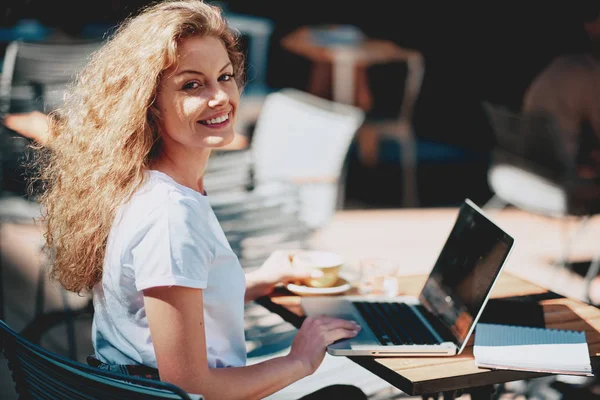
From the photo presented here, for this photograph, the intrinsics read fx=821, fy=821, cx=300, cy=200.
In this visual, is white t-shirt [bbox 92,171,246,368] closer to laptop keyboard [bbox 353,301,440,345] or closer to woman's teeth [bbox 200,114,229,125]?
woman's teeth [bbox 200,114,229,125]

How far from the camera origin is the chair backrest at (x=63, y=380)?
130cm

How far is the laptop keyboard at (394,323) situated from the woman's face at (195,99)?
1.89 ft

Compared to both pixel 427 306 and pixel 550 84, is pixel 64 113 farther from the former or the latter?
pixel 550 84

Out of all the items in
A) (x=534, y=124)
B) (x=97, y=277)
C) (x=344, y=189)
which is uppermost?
(x=97, y=277)

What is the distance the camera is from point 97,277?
1.76m

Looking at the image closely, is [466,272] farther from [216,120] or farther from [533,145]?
Answer: [533,145]

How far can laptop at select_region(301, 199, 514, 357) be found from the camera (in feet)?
5.90

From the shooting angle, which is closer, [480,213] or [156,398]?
[156,398]

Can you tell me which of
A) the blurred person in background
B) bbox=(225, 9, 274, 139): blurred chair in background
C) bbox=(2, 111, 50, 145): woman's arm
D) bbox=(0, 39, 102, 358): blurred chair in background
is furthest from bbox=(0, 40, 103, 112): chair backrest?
the blurred person in background

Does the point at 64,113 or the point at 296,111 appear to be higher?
the point at 64,113

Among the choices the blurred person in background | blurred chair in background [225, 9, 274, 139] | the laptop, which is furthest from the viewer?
blurred chair in background [225, 9, 274, 139]

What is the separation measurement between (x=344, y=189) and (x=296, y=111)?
106 inches

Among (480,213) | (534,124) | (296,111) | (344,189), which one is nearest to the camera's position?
(480,213)

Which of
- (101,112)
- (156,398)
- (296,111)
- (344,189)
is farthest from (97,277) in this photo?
(344,189)
